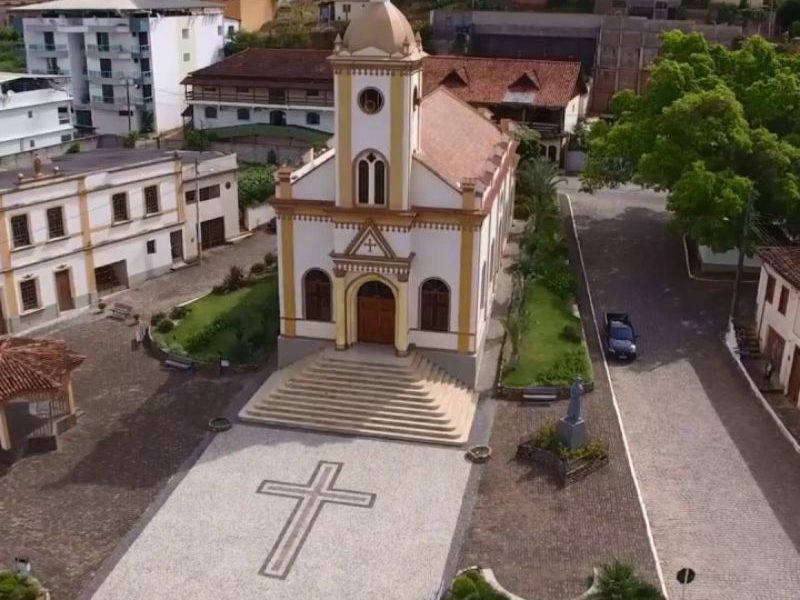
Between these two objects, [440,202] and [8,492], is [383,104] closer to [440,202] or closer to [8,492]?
[440,202]

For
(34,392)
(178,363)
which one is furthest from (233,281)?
(34,392)

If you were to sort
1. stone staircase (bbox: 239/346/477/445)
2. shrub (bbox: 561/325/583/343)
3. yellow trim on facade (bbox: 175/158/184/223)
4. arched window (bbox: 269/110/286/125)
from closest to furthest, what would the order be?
stone staircase (bbox: 239/346/477/445), shrub (bbox: 561/325/583/343), yellow trim on facade (bbox: 175/158/184/223), arched window (bbox: 269/110/286/125)

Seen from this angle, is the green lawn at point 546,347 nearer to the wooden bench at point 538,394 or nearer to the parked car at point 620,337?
the wooden bench at point 538,394

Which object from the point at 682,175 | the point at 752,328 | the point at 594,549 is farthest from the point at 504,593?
the point at 682,175

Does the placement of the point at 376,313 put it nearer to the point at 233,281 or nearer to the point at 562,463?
the point at 562,463

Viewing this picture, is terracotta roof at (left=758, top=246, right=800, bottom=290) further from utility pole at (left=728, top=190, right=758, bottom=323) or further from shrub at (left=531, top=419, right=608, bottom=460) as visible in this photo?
shrub at (left=531, top=419, right=608, bottom=460)

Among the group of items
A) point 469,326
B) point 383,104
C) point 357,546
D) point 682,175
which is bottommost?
point 357,546

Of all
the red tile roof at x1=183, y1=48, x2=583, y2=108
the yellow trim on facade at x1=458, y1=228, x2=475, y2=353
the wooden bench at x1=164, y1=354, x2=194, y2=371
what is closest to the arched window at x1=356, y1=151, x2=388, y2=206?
the yellow trim on facade at x1=458, y1=228, x2=475, y2=353
